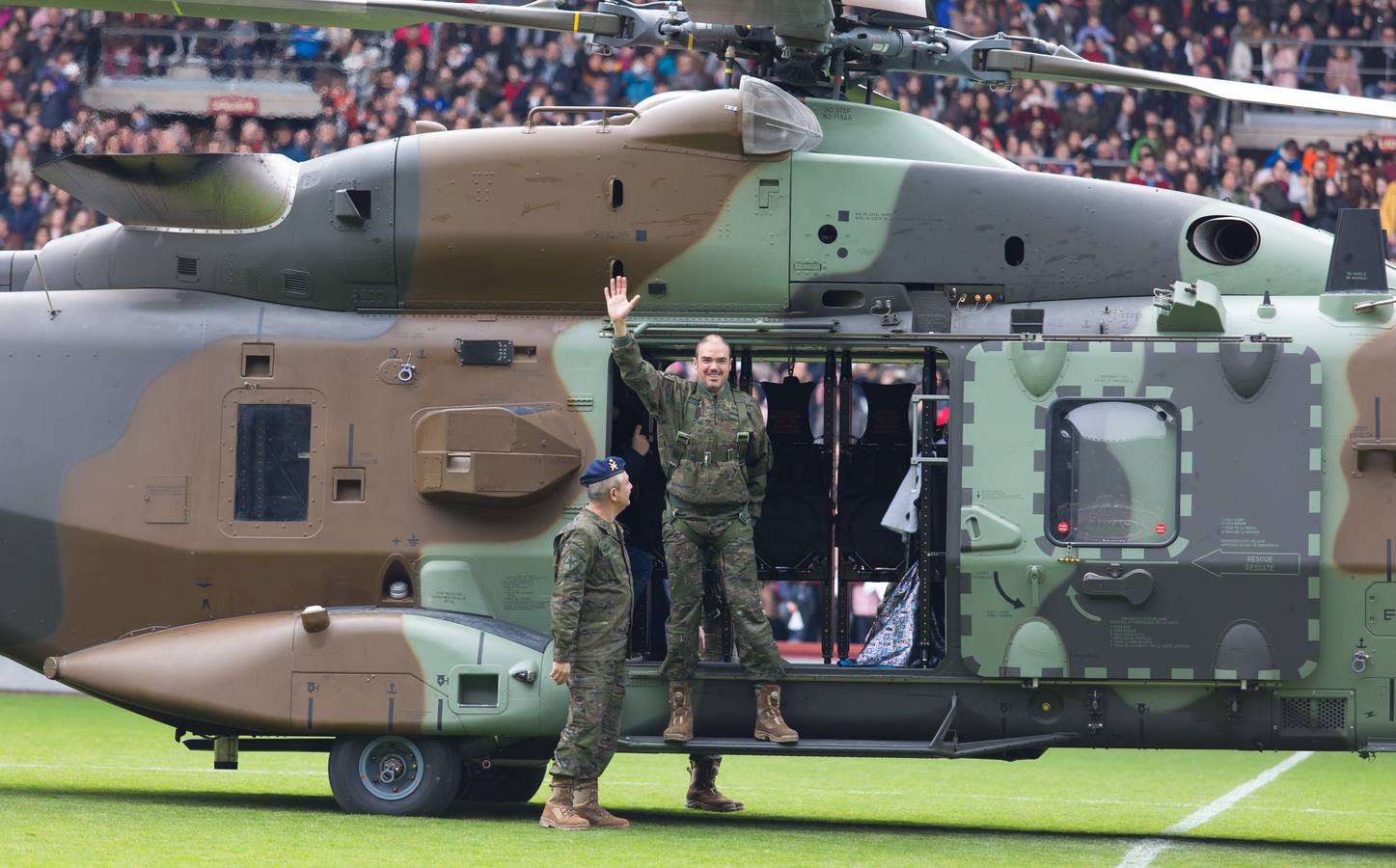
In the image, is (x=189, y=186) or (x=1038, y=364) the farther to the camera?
(x=189, y=186)

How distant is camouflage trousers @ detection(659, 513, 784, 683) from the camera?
33.1ft

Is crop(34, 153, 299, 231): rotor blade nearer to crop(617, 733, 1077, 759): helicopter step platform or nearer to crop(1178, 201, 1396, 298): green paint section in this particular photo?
crop(617, 733, 1077, 759): helicopter step platform

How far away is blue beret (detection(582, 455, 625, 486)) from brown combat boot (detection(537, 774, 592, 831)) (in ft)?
5.17

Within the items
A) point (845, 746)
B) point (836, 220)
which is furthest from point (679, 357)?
point (845, 746)

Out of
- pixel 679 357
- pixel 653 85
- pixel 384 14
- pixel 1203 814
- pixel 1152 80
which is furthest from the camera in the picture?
pixel 653 85

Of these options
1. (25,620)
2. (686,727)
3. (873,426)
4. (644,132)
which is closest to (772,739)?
(686,727)

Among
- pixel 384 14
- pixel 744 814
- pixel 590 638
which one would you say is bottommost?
pixel 744 814

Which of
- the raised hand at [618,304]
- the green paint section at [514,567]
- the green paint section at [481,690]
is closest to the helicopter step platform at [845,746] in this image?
the green paint section at [481,690]

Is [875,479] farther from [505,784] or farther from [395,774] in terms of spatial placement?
[395,774]

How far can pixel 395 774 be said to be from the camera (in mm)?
10453

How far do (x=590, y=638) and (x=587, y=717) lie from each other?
1.36ft

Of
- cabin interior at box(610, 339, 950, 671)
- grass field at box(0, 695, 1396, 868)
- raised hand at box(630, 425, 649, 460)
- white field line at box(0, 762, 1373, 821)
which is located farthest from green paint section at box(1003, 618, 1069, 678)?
white field line at box(0, 762, 1373, 821)

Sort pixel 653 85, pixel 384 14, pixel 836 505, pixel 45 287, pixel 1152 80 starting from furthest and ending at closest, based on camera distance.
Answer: pixel 653 85, pixel 836 505, pixel 45 287, pixel 1152 80, pixel 384 14

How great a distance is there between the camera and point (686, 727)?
1016 centimetres
